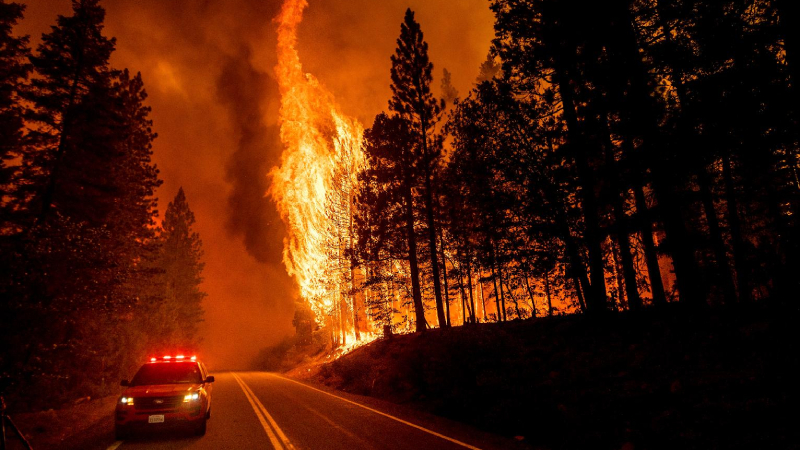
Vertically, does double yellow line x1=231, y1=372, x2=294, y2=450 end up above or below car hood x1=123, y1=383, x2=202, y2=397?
below

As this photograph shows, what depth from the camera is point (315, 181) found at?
114 feet

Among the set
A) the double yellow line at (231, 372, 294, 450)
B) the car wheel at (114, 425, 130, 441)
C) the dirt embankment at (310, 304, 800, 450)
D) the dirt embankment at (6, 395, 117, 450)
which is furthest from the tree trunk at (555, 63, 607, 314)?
the dirt embankment at (6, 395, 117, 450)

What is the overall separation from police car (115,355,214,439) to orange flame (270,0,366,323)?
1986 centimetres

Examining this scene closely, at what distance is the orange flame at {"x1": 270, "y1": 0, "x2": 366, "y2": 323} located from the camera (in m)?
30.6

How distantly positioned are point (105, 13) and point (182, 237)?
3657 centimetres

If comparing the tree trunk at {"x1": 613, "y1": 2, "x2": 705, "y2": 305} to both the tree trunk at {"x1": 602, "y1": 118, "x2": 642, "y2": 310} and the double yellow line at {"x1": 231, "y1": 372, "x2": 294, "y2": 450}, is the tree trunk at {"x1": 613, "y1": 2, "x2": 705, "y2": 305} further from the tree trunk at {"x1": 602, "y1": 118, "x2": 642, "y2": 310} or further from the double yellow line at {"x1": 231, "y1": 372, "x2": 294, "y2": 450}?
the double yellow line at {"x1": 231, "y1": 372, "x2": 294, "y2": 450}

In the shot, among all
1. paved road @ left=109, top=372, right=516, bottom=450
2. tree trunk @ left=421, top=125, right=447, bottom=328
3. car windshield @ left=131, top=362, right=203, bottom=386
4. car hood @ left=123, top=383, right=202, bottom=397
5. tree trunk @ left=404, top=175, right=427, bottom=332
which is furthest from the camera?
tree trunk @ left=404, top=175, right=427, bottom=332

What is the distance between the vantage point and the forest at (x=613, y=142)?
9.59 meters

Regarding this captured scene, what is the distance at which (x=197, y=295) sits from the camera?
54281 millimetres

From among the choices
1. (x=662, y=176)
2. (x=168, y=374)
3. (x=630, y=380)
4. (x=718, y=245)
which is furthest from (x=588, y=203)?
(x=168, y=374)

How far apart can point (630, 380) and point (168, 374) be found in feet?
37.2

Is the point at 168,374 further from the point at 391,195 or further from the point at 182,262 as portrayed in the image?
the point at 182,262

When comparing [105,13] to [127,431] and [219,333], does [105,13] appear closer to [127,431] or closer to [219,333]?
[127,431]

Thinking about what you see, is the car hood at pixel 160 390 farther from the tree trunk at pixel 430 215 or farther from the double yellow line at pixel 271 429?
the tree trunk at pixel 430 215
